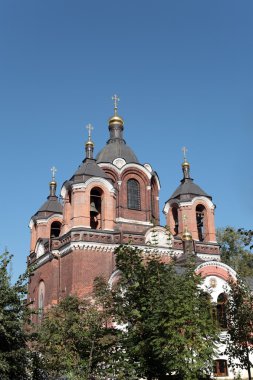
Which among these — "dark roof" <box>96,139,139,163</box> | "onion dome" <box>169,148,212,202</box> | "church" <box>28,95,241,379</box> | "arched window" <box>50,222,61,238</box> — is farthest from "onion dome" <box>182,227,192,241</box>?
"arched window" <box>50,222,61,238</box>

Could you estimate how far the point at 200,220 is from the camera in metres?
31.5

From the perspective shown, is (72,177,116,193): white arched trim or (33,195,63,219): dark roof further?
(33,195,63,219): dark roof

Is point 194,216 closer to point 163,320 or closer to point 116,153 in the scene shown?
point 116,153

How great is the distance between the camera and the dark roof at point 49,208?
107 ft

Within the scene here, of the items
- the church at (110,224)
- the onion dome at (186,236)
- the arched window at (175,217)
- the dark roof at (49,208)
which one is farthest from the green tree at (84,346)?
the dark roof at (49,208)

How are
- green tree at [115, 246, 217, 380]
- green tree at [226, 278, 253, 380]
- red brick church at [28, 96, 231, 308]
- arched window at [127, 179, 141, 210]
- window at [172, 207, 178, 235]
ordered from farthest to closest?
1. window at [172, 207, 178, 235]
2. arched window at [127, 179, 141, 210]
3. red brick church at [28, 96, 231, 308]
4. green tree at [226, 278, 253, 380]
5. green tree at [115, 246, 217, 380]

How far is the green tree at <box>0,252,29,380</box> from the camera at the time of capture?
1240 cm

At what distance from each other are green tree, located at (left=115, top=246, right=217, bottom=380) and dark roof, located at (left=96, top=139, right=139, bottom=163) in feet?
60.8

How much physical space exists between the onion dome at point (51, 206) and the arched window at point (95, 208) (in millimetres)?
5538

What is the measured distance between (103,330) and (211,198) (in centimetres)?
1936

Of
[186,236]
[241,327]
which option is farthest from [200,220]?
[241,327]

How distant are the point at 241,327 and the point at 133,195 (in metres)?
14.4

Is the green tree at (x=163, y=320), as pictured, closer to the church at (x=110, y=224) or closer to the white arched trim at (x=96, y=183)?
the church at (x=110, y=224)

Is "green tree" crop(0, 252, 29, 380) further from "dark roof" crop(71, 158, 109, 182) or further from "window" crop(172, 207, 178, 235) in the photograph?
"window" crop(172, 207, 178, 235)
